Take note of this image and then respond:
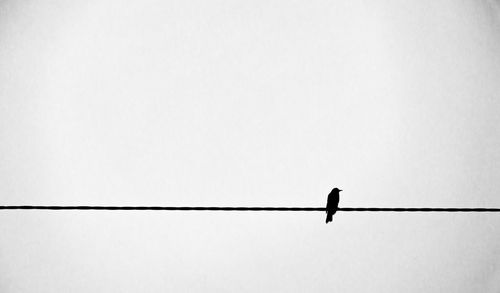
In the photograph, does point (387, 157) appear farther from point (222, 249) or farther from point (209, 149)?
point (209, 149)

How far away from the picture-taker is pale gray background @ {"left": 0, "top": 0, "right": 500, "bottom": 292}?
3216cm

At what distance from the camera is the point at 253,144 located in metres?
61.1

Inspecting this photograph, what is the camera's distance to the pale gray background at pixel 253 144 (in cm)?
3216

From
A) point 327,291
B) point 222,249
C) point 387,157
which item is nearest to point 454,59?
point 387,157

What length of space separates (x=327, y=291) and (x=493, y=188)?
62.9ft

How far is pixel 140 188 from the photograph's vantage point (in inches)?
2346

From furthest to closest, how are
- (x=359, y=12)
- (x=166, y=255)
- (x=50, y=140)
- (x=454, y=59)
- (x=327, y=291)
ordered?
(x=359, y=12), (x=50, y=140), (x=166, y=255), (x=327, y=291), (x=454, y=59)

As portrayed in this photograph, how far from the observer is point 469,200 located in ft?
85.9

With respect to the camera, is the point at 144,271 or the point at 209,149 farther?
the point at 209,149

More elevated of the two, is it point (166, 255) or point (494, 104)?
point (494, 104)

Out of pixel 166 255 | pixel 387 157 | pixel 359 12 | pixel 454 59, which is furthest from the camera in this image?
pixel 359 12

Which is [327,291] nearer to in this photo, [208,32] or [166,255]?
[166,255]

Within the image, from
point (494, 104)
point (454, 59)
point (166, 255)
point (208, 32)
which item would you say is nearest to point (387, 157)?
point (454, 59)

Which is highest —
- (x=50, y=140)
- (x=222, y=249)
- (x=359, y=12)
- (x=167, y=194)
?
(x=359, y=12)
